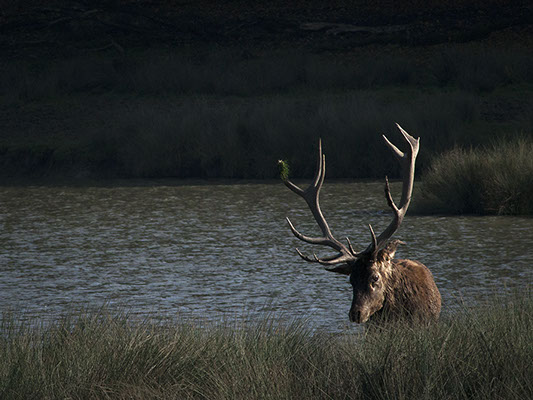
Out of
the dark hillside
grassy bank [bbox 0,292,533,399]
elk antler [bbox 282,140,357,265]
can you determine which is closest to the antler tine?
elk antler [bbox 282,140,357,265]

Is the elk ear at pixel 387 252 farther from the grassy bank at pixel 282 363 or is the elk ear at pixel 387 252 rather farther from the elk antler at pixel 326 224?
the grassy bank at pixel 282 363

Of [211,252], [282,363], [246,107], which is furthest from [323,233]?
[246,107]

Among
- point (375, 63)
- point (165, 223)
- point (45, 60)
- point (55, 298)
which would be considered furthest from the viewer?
point (45, 60)

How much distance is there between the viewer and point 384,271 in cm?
591

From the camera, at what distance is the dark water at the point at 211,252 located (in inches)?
→ 325

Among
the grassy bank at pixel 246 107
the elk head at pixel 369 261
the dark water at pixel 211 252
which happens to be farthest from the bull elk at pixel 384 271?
the grassy bank at pixel 246 107

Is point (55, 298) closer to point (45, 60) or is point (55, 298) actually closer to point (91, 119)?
point (91, 119)

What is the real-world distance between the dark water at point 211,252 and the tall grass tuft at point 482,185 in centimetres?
37

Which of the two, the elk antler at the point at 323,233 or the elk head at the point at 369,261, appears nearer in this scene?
the elk head at the point at 369,261

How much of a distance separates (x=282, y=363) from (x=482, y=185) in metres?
8.26

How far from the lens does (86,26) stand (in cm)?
3005

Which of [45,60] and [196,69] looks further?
[45,60]

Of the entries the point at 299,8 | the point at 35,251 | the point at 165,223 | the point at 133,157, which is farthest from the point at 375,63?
the point at 35,251

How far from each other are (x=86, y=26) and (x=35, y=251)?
786 inches
